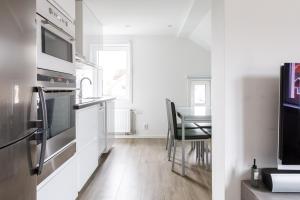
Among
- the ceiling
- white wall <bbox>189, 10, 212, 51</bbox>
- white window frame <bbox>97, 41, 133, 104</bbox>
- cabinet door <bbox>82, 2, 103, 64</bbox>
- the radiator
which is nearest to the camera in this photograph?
cabinet door <bbox>82, 2, 103, 64</bbox>

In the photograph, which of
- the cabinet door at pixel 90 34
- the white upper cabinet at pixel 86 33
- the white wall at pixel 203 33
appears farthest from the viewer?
the white wall at pixel 203 33

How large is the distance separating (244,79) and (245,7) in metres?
0.46

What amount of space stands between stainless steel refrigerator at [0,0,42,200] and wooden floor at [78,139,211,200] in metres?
1.66

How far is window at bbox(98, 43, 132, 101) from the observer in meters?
6.32

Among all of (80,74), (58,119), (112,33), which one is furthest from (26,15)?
(112,33)

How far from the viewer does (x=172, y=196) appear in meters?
2.90

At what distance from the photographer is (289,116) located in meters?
1.59

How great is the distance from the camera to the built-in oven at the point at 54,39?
1661 mm

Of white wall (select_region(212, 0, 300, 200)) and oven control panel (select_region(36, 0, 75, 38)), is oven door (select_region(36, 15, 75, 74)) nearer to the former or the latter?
oven control panel (select_region(36, 0, 75, 38))

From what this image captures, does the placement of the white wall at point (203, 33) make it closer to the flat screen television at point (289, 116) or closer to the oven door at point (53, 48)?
the oven door at point (53, 48)

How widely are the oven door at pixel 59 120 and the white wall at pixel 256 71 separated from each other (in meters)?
1.16

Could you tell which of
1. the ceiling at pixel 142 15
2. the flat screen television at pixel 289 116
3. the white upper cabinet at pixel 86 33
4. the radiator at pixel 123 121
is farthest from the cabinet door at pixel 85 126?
the radiator at pixel 123 121

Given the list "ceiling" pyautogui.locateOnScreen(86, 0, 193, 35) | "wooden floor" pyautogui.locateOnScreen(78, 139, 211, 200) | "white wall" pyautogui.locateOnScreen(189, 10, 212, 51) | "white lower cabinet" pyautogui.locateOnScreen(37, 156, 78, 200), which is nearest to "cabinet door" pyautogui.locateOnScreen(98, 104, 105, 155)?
"wooden floor" pyautogui.locateOnScreen(78, 139, 211, 200)

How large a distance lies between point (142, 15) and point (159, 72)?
1.94 metres
